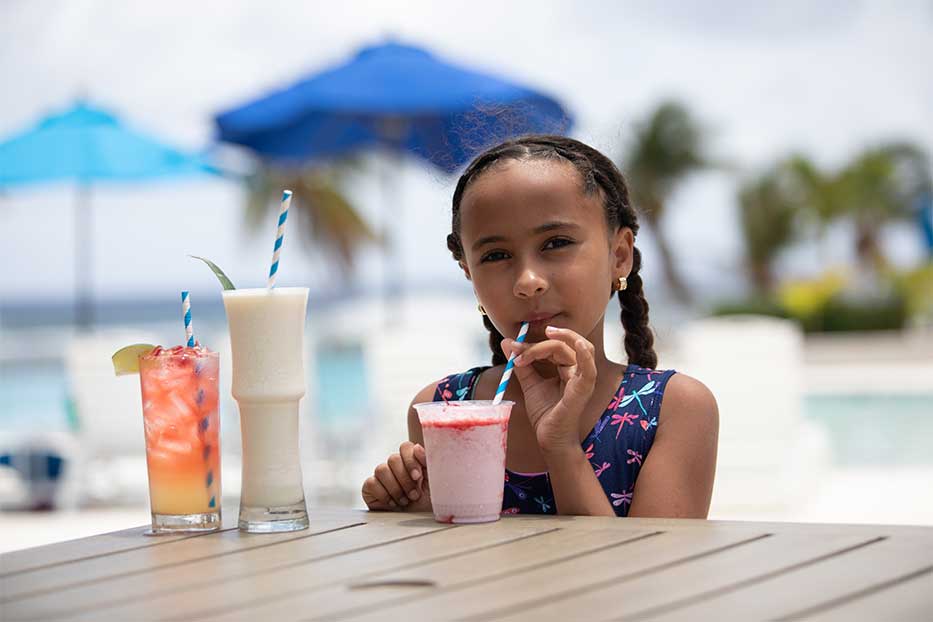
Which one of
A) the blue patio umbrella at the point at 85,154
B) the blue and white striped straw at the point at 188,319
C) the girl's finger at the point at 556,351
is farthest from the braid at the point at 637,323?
the blue patio umbrella at the point at 85,154

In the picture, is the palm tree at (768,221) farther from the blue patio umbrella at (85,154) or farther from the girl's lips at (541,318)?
the girl's lips at (541,318)

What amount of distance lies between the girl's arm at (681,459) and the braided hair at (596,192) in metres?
0.35

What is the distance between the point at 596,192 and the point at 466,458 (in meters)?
0.67

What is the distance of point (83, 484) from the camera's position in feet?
24.0

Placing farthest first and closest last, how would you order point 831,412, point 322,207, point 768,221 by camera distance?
point 768,221 < point 322,207 < point 831,412

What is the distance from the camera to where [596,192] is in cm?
217

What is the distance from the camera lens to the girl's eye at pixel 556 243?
205 cm

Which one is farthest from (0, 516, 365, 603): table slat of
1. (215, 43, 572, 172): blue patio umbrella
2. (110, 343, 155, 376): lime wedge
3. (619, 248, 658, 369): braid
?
(215, 43, 572, 172): blue patio umbrella

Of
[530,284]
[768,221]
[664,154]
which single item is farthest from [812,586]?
[768,221]

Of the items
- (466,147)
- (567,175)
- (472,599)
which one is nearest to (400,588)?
(472,599)

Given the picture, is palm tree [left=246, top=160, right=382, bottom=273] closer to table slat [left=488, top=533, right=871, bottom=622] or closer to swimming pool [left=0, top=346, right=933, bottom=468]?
swimming pool [left=0, top=346, right=933, bottom=468]

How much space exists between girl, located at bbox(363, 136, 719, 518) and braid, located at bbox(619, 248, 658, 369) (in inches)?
8.8

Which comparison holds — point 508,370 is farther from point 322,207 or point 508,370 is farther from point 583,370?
point 322,207

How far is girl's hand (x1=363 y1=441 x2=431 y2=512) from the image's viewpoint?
1883 mm
